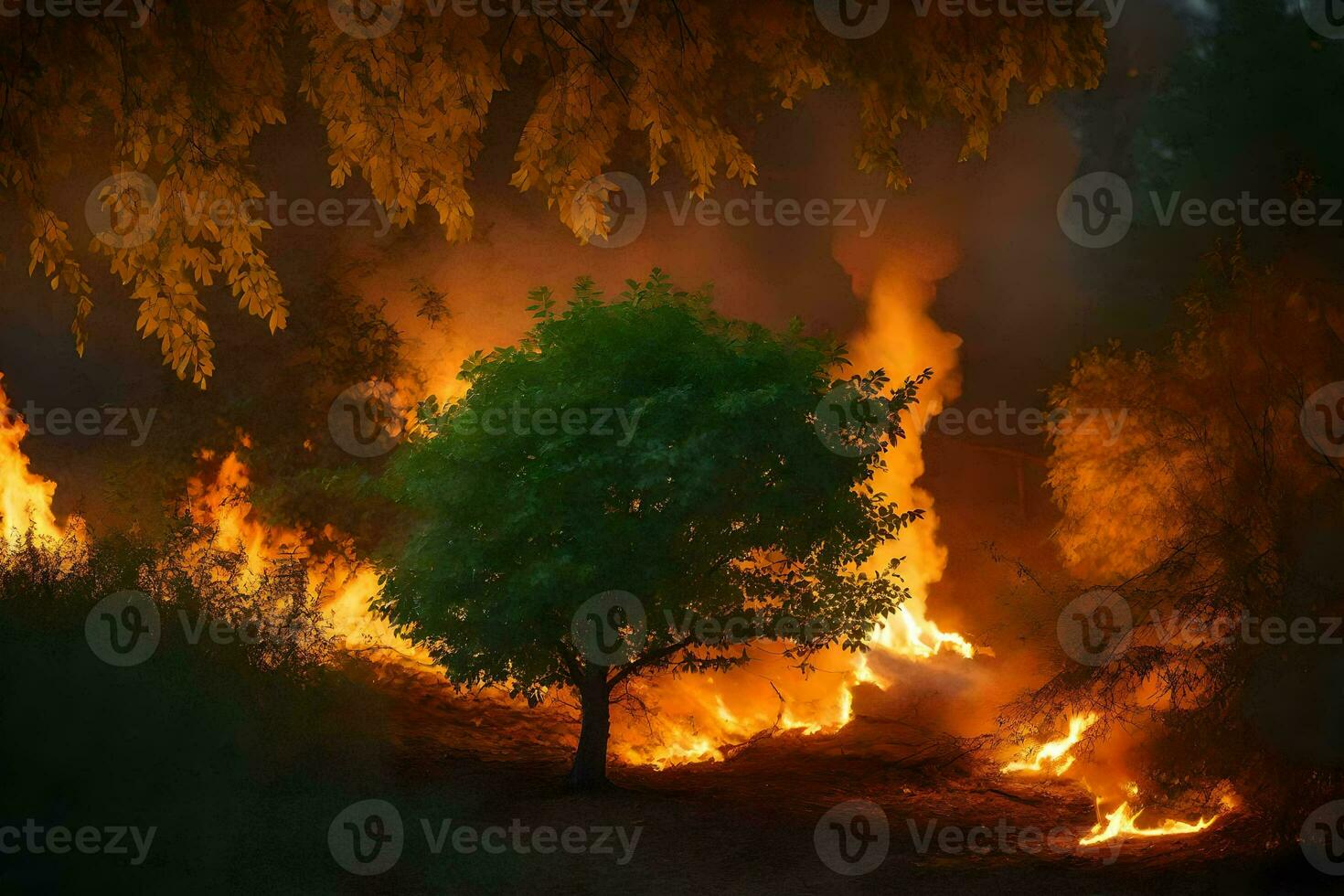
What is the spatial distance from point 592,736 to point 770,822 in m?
2.31

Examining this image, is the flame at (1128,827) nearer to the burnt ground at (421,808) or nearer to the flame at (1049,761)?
the burnt ground at (421,808)

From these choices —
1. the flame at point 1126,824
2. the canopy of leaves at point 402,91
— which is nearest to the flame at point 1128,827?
the flame at point 1126,824

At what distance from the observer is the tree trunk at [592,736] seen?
14055 mm

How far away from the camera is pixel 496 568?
42.1 feet

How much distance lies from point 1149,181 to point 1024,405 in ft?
16.5

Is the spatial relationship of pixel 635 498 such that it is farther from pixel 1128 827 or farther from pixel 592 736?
pixel 1128 827

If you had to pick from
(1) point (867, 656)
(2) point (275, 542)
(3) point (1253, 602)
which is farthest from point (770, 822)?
(2) point (275, 542)

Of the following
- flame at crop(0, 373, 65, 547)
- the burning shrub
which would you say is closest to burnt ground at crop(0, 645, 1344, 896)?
the burning shrub

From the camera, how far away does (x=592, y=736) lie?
14172mm

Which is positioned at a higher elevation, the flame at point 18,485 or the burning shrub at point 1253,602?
the flame at point 18,485

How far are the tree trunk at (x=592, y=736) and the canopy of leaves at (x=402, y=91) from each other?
308 inches

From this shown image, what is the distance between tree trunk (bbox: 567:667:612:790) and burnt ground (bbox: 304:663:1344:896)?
10.5 inches

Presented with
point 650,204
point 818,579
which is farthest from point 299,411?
point 818,579

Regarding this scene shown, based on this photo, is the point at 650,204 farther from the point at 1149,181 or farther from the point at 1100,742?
the point at 1100,742
